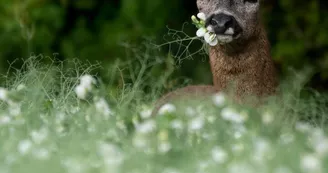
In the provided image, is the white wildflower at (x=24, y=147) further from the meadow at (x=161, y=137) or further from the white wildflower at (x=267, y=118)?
the white wildflower at (x=267, y=118)

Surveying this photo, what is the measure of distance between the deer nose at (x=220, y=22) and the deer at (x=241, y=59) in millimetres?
71

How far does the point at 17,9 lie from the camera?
9156 mm

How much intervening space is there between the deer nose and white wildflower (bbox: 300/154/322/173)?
2.18 m

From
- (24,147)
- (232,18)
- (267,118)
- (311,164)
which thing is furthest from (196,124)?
(232,18)

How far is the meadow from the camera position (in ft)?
12.0

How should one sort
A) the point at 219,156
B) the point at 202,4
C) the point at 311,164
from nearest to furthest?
the point at 311,164 < the point at 219,156 < the point at 202,4

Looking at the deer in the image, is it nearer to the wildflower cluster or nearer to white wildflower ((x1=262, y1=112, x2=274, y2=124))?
the wildflower cluster

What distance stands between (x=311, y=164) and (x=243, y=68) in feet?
9.08

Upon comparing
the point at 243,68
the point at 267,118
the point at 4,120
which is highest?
the point at 4,120

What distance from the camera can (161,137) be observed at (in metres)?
4.02

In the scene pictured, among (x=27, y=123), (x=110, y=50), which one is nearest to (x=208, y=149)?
(x=27, y=123)

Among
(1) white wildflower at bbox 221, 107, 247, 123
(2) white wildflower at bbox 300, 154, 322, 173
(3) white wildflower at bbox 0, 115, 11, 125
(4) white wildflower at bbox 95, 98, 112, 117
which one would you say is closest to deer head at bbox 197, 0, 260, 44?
(4) white wildflower at bbox 95, 98, 112, 117

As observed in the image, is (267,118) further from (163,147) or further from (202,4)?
(202,4)

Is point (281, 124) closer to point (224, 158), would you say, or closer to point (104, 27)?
point (224, 158)
